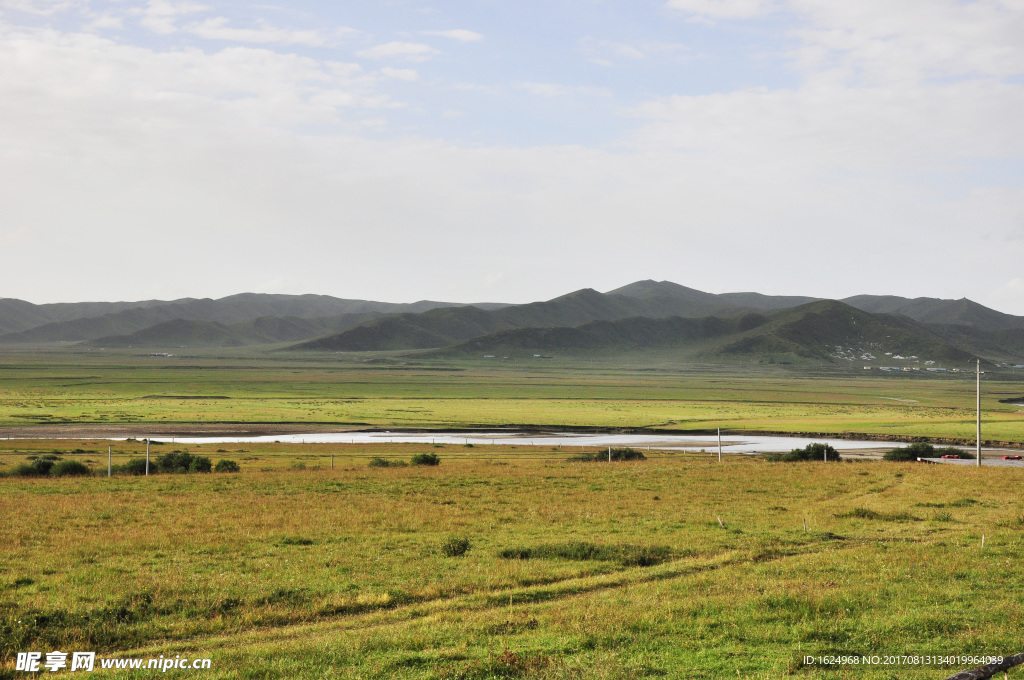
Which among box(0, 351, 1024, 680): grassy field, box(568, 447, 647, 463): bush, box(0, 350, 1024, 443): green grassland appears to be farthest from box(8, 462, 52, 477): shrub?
box(0, 350, 1024, 443): green grassland

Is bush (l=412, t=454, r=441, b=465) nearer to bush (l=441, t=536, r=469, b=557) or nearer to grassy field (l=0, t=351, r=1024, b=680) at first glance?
grassy field (l=0, t=351, r=1024, b=680)

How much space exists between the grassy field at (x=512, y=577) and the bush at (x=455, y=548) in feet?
1.02

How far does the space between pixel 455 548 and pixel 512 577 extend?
3643 millimetres

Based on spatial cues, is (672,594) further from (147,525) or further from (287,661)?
(147,525)

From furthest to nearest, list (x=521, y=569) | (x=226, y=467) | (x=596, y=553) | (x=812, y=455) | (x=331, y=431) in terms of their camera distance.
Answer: (x=331, y=431) → (x=812, y=455) → (x=226, y=467) → (x=596, y=553) → (x=521, y=569)

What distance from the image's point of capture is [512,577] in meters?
18.5

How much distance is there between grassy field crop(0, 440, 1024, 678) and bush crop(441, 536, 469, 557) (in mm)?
310

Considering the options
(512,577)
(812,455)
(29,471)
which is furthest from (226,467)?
(812,455)

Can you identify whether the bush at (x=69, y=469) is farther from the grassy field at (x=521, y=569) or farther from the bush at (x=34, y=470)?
the grassy field at (x=521, y=569)

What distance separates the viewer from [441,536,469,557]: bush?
71.1 ft

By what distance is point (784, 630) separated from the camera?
13.3 meters

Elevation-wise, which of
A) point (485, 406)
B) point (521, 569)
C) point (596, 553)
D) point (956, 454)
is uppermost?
point (521, 569)

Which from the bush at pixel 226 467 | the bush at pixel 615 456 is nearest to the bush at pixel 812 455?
the bush at pixel 615 456

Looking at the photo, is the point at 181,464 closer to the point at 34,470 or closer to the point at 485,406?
the point at 34,470
